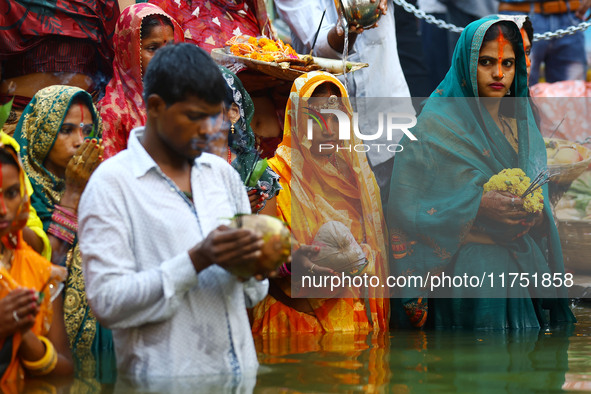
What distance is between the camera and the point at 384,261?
5629 millimetres

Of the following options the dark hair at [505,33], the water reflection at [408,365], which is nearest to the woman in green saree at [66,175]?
the water reflection at [408,365]

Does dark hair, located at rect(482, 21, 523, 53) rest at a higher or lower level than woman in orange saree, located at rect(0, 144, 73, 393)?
higher

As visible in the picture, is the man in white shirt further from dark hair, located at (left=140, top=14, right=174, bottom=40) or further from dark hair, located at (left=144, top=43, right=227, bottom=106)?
dark hair, located at (left=140, top=14, right=174, bottom=40)

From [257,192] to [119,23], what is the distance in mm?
1393

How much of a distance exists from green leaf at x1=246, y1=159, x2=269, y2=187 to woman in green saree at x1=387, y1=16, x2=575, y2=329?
99cm

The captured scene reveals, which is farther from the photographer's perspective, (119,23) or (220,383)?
(119,23)

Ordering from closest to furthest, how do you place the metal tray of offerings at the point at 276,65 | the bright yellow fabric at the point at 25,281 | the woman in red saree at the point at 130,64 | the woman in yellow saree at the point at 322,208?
1. the bright yellow fabric at the point at 25,281
2. the woman in red saree at the point at 130,64
3. the woman in yellow saree at the point at 322,208
4. the metal tray of offerings at the point at 276,65

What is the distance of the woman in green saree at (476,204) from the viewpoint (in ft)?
17.8

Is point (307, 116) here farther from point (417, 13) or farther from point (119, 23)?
point (417, 13)


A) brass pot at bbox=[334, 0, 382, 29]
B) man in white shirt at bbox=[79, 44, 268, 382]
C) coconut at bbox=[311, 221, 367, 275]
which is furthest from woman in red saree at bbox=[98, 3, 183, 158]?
→ man in white shirt at bbox=[79, 44, 268, 382]

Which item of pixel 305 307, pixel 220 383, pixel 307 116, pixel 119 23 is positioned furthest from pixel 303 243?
pixel 220 383

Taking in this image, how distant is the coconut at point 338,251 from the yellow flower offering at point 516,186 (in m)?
0.92

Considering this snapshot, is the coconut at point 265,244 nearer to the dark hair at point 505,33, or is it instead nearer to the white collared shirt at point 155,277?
the white collared shirt at point 155,277

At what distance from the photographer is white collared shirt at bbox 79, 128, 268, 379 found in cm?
288
